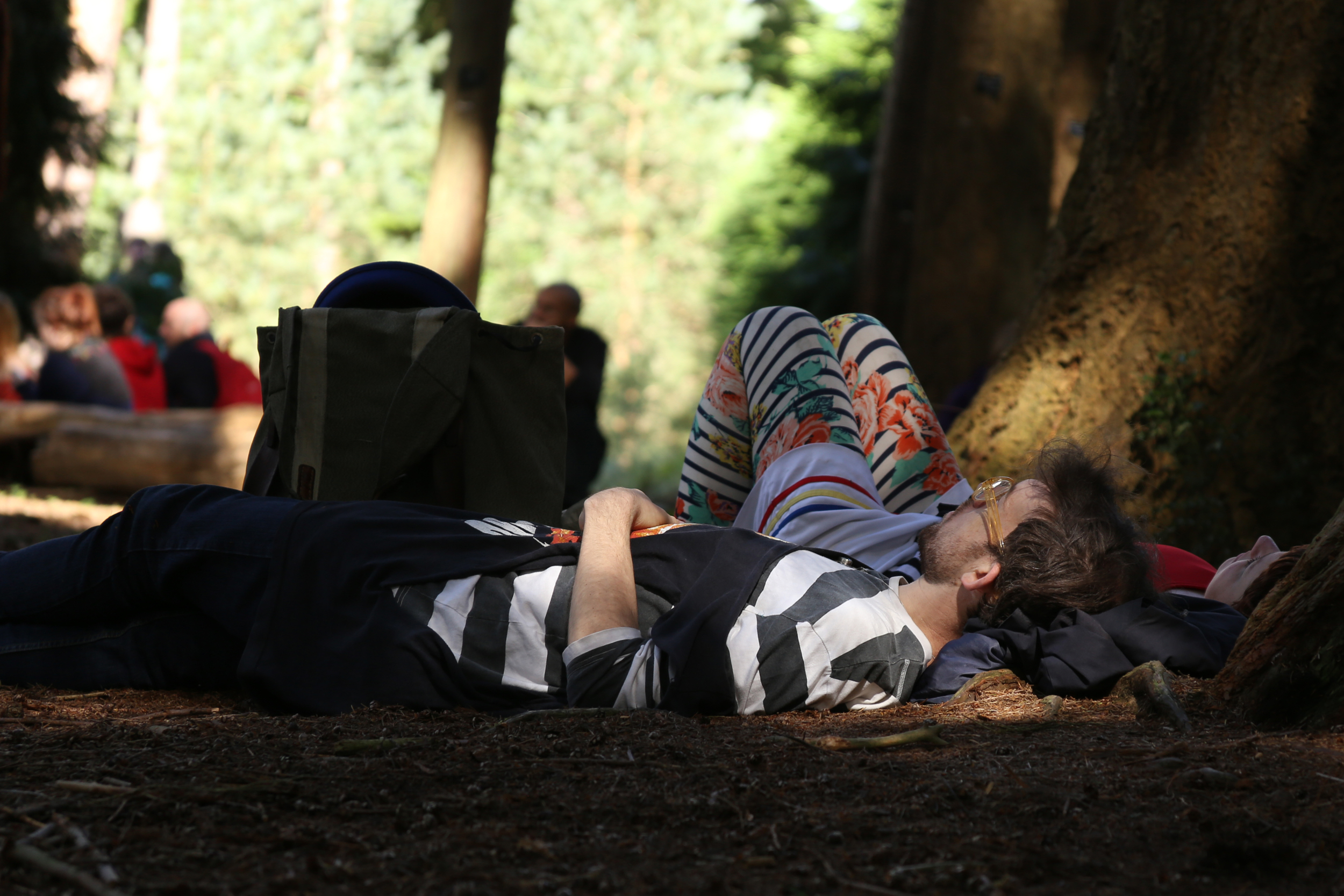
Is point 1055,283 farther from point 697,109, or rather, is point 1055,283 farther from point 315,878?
point 697,109

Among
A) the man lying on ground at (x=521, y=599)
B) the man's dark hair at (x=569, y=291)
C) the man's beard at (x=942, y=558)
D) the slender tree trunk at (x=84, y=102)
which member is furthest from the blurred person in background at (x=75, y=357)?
the man's beard at (x=942, y=558)

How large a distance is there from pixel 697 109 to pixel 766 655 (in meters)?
25.2

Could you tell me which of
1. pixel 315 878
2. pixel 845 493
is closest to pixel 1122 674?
pixel 845 493

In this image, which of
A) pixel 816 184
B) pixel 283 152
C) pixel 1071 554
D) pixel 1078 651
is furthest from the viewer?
pixel 283 152

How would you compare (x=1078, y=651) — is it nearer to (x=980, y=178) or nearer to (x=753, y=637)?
(x=753, y=637)

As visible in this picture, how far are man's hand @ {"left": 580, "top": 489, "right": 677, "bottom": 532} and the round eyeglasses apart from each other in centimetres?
76

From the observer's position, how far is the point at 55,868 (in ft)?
4.62

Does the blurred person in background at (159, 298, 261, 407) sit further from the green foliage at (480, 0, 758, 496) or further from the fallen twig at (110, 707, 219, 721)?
the green foliage at (480, 0, 758, 496)

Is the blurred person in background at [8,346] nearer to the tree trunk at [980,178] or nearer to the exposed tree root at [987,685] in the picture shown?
the tree trunk at [980,178]

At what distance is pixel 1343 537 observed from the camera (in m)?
2.33

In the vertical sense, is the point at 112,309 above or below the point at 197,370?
above

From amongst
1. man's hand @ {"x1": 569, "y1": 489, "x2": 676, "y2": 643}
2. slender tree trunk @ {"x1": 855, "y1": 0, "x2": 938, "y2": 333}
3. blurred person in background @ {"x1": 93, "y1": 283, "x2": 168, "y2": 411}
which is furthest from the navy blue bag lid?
blurred person in background @ {"x1": 93, "y1": 283, "x2": 168, "y2": 411}

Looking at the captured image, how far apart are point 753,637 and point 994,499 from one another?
758 millimetres

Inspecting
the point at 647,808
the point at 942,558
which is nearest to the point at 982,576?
the point at 942,558
